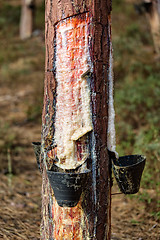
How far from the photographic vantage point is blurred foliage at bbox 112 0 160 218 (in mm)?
2928

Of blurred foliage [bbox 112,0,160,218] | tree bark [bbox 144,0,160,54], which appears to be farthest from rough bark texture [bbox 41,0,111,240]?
tree bark [bbox 144,0,160,54]

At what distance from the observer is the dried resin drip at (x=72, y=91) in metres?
1.50

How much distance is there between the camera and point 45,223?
5.48ft

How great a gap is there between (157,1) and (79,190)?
4351 mm

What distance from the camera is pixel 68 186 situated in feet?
4.59

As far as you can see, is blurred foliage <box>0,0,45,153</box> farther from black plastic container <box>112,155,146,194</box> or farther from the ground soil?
black plastic container <box>112,155,146,194</box>

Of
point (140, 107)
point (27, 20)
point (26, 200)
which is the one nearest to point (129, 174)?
point (26, 200)

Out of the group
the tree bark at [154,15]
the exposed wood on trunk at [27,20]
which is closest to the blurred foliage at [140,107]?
the tree bark at [154,15]

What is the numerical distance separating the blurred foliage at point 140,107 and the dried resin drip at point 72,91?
4.04ft

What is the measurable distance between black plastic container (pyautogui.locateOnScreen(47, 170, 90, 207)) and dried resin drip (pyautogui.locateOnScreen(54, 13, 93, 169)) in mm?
142

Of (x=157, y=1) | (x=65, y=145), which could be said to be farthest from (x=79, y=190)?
(x=157, y=1)

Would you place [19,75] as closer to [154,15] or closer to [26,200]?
[154,15]

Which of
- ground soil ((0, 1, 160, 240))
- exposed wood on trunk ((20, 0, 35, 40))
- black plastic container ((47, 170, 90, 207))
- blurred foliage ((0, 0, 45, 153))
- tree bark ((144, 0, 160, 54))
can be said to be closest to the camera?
black plastic container ((47, 170, 90, 207))

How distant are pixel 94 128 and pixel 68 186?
1.14 feet
